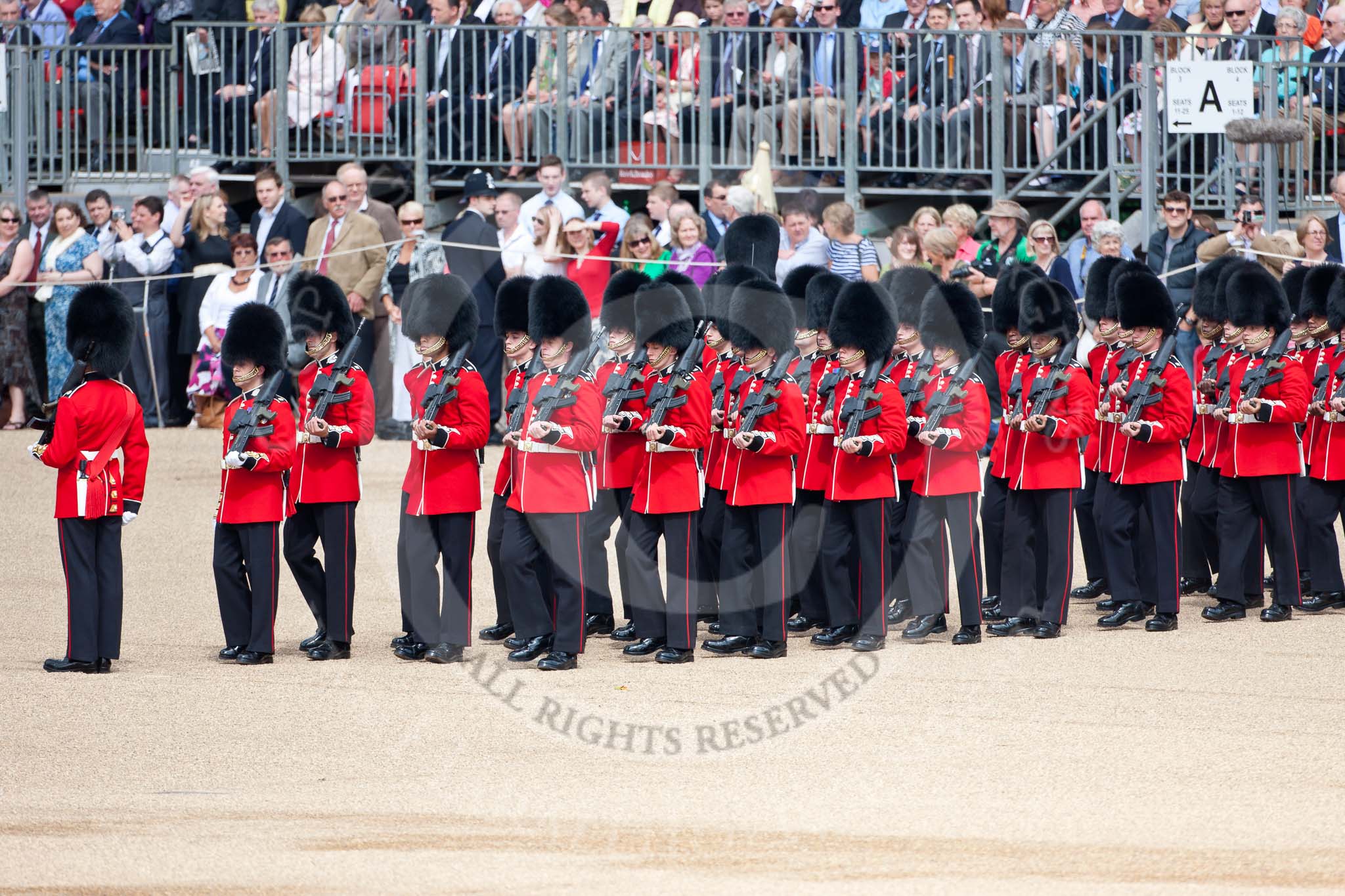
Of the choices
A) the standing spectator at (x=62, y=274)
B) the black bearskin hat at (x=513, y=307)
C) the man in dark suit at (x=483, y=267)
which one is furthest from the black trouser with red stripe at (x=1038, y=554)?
the standing spectator at (x=62, y=274)

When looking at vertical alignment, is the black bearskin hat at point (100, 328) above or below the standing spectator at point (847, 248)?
below

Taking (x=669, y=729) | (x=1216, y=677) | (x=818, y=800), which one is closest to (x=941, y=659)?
(x=1216, y=677)

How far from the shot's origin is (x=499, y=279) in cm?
1122

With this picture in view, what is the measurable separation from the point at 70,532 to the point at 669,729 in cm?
220

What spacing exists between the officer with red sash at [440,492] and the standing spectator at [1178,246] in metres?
4.27

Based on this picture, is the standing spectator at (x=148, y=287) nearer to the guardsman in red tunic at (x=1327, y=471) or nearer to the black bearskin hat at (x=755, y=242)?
the black bearskin hat at (x=755, y=242)

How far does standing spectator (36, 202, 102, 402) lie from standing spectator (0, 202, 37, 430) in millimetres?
121

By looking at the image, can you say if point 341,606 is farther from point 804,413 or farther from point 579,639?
point 804,413

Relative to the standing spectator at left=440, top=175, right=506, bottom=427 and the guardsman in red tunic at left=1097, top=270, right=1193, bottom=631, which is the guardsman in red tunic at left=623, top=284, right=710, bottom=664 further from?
the standing spectator at left=440, top=175, right=506, bottom=427

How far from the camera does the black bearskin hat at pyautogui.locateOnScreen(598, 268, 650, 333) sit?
7523 mm

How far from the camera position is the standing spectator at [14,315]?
12156 millimetres

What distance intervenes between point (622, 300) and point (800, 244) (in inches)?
118

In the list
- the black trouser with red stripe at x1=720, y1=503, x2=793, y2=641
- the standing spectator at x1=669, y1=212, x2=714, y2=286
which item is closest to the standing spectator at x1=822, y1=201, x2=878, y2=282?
the standing spectator at x1=669, y1=212, x2=714, y2=286

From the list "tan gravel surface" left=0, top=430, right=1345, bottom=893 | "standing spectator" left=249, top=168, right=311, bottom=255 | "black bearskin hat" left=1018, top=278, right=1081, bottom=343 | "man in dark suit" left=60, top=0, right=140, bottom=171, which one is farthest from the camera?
"man in dark suit" left=60, top=0, right=140, bottom=171
